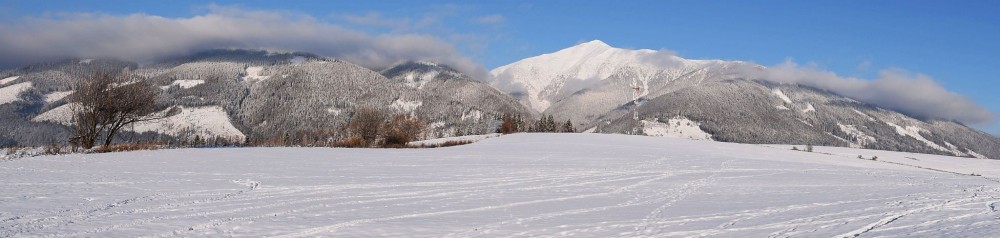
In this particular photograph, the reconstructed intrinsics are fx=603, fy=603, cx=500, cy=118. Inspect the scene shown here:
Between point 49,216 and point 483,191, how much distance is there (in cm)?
949

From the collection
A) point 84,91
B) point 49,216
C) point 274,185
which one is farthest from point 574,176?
point 84,91

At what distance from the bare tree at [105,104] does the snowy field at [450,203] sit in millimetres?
10285

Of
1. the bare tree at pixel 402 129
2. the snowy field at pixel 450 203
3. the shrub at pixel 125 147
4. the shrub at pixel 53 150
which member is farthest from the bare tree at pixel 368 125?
the snowy field at pixel 450 203

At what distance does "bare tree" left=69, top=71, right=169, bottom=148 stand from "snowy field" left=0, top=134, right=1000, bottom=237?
10.3 meters

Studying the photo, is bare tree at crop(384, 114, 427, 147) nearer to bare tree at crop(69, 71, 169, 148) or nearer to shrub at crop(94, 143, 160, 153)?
bare tree at crop(69, 71, 169, 148)

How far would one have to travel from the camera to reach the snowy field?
32.4ft

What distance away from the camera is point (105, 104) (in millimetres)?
32875

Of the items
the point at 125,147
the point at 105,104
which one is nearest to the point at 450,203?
the point at 125,147

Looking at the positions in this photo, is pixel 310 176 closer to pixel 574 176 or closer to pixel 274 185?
pixel 274 185

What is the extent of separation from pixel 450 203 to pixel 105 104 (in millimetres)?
27999

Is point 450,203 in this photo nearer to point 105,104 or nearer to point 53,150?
point 53,150

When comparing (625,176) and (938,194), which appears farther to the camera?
(625,176)

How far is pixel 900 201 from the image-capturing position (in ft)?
45.7

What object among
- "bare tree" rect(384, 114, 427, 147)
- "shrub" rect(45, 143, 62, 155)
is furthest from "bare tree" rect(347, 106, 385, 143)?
"shrub" rect(45, 143, 62, 155)
